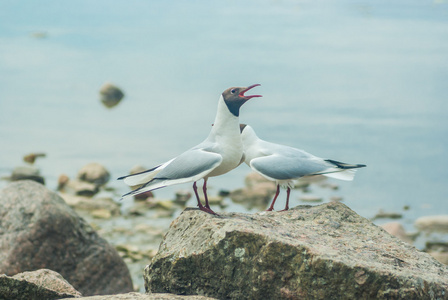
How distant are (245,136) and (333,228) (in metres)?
1.60

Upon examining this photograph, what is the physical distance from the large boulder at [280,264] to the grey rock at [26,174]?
1133 cm

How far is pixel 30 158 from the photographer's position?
57.3ft

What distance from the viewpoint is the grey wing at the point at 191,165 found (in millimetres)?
4840

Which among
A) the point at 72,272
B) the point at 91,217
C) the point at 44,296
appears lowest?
the point at 91,217

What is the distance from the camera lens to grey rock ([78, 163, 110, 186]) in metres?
15.6

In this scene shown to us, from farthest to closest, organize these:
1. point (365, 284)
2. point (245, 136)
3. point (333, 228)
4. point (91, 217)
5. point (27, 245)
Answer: point (91, 217), point (27, 245), point (245, 136), point (333, 228), point (365, 284)

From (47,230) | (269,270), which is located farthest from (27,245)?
(269,270)

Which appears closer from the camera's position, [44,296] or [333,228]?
[44,296]

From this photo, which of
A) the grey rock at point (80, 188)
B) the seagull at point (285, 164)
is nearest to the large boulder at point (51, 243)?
the seagull at point (285, 164)

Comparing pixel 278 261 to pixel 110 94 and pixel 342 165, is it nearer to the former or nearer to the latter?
pixel 342 165

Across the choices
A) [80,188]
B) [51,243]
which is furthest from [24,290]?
[80,188]

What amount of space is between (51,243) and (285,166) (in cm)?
397

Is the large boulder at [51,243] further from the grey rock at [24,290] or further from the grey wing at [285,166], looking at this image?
the grey wing at [285,166]

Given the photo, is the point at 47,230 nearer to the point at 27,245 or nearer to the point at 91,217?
the point at 27,245
